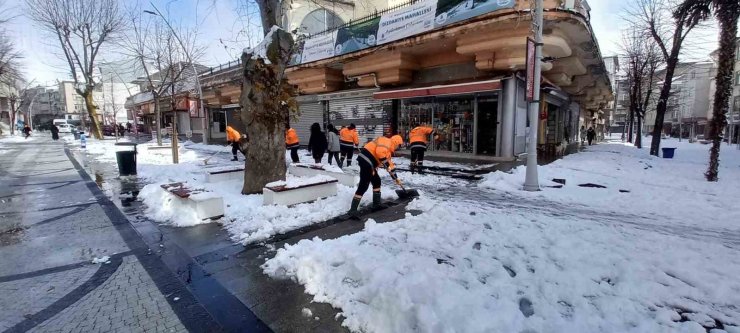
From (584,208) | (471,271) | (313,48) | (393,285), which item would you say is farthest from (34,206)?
(313,48)

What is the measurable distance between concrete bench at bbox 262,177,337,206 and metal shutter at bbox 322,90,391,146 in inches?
395

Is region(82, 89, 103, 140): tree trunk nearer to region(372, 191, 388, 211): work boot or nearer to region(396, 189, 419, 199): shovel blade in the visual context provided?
region(396, 189, 419, 199): shovel blade

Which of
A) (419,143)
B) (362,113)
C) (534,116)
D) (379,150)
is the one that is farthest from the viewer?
(362,113)

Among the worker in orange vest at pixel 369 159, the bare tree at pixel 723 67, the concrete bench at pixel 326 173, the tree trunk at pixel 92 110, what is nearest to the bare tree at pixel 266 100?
the concrete bench at pixel 326 173

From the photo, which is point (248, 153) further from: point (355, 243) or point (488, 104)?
point (488, 104)

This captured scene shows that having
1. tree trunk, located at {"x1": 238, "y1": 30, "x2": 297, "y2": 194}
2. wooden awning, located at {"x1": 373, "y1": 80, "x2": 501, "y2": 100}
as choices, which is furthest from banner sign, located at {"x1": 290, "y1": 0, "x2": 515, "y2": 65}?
wooden awning, located at {"x1": 373, "y1": 80, "x2": 501, "y2": 100}

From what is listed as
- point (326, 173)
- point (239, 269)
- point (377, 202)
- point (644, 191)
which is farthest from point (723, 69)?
point (239, 269)

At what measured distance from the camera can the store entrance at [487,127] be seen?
551 inches

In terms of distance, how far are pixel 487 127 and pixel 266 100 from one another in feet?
32.9

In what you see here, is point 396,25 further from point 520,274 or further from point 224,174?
point 520,274

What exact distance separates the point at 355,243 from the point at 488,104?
37.8 feet

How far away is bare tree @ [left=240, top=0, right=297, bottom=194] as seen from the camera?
272 inches

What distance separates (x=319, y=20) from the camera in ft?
68.6

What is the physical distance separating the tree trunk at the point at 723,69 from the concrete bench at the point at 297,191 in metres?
10.1
